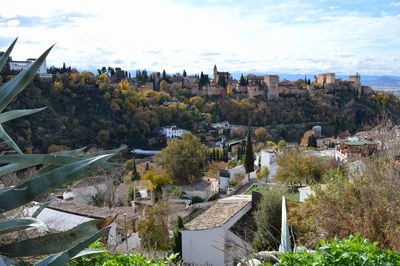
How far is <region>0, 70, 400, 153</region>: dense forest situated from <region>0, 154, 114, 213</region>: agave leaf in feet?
63.4

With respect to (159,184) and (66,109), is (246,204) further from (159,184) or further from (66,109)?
(66,109)

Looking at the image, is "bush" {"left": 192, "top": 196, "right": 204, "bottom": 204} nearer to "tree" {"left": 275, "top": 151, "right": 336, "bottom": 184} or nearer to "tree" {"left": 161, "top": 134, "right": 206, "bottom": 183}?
"tree" {"left": 161, "top": 134, "right": 206, "bottom": 183}

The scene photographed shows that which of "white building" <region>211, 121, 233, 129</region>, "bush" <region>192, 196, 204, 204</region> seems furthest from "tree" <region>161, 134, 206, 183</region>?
"white building" <region>211, 121, 233, 129</region>

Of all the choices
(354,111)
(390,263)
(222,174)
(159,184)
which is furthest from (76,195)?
(354,111)

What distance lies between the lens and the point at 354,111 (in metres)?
56.2

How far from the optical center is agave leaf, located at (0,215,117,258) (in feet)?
5.91

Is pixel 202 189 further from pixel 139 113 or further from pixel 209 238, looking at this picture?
pixel 139 113

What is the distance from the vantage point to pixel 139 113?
41938 millimetres

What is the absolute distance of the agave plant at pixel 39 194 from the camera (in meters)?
1.68

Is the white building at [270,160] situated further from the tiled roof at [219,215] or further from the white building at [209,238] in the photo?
the white building at [209,238]

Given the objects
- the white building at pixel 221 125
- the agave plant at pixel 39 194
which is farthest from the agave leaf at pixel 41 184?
the white building at pixel 221 125

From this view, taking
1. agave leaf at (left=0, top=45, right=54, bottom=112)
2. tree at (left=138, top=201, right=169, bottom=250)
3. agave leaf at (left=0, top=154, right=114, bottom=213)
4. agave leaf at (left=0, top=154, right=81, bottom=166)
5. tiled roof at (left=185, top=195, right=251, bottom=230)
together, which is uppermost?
agave leaf at (left=0, top=45, right=54, bottom=112)

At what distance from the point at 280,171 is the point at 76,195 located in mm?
8429

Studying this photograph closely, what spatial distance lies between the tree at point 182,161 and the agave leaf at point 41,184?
21.5m
